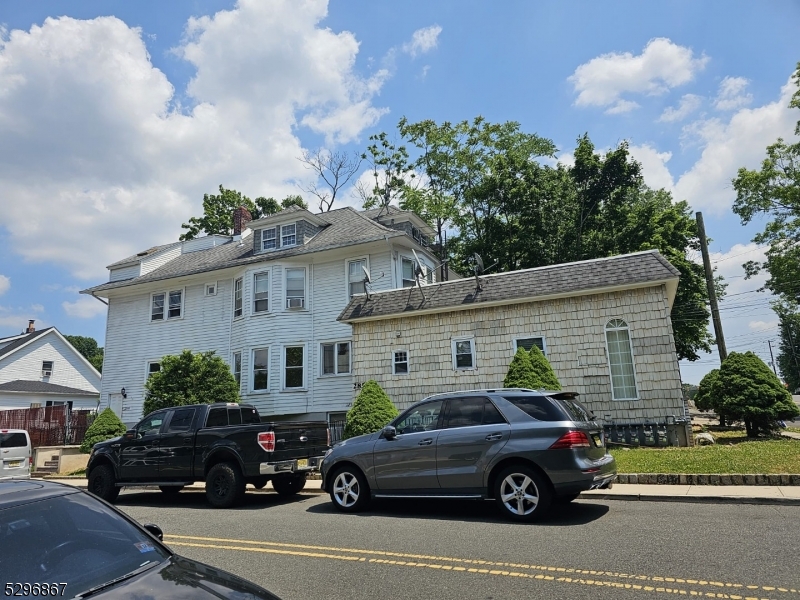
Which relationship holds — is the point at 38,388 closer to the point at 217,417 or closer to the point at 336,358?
the point at 336,358

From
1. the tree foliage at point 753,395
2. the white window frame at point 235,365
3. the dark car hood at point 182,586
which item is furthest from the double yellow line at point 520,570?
the white window frame at point 235,365

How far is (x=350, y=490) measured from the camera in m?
8.51

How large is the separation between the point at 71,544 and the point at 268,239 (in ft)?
73.9

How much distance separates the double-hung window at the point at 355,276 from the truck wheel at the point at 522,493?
49.6 ft

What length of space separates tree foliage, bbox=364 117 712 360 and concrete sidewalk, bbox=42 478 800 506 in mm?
20614

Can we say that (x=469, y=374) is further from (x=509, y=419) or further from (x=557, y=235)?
(x=557, y=235)

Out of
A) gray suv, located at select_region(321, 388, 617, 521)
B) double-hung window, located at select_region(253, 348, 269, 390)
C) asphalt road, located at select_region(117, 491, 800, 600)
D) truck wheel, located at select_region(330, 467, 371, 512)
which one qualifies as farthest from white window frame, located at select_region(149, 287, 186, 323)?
truck wheel, located at select_region(330, 467, 371, 512)

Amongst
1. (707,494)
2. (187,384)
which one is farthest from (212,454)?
(187,384)

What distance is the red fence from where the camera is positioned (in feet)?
81.7

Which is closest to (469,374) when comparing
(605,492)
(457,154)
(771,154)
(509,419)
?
(605,492)

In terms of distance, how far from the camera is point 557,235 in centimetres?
3094

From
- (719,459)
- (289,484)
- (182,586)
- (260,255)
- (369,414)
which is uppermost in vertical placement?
(260,255)

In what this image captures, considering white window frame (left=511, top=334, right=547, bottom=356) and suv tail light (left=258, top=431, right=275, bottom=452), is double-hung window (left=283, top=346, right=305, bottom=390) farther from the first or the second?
suv tail light (left=258, top=431, right=275, bottom=452)

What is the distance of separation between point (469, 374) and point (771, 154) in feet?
85.1
